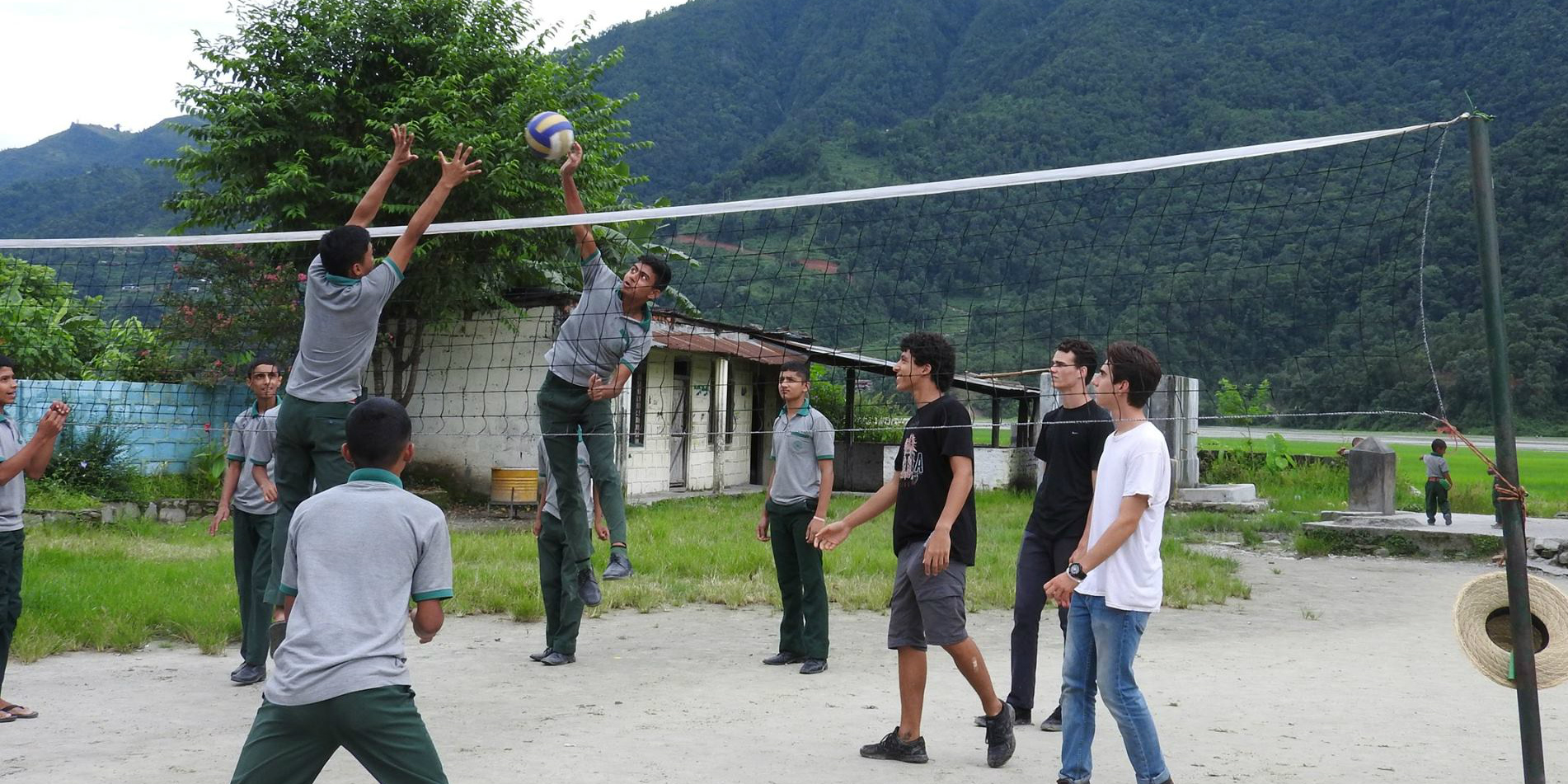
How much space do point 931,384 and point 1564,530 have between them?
1321 cm

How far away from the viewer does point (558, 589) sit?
7168 mm

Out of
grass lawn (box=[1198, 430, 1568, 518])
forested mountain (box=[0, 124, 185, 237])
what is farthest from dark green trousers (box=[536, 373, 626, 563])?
forested mountain (box=[0, 124, 185, 237])

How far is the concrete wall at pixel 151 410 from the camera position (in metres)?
15.8

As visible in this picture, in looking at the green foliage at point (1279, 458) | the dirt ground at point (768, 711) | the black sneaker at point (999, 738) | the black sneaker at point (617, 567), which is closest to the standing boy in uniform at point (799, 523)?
the dirt ground at point (768, 711)

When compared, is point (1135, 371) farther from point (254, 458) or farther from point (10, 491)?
point (10, 491)

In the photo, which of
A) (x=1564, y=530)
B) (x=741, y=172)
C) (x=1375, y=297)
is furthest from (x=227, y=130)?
(x=741, y=172)

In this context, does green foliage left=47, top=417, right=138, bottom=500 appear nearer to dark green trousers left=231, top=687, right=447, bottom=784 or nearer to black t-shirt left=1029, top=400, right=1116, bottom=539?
black t-shirt left=1029, top=400, right=1116, bottom=539

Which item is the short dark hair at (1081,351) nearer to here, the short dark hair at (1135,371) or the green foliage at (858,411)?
the short dark hair at (1135,371)

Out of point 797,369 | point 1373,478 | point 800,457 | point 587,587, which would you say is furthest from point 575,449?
point 1373,478

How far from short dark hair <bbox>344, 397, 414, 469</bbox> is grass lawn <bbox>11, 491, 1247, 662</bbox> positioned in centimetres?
471

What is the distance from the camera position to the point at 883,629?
834 cm

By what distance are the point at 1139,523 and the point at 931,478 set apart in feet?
3.33

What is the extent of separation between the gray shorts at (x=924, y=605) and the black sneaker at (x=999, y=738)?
0.34 metres

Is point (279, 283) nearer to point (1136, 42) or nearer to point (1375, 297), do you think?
point (1375, 297)
